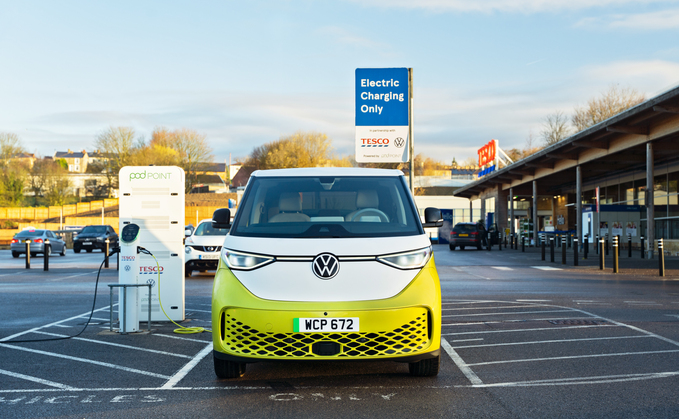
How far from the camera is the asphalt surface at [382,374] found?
4.57 meters

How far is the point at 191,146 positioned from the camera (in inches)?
3081

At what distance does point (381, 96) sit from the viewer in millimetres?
19828

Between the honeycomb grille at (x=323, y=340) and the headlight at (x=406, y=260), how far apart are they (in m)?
0.39

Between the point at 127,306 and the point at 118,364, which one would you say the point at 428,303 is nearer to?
the point at 118,364

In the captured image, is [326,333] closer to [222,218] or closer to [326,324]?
[326,324]

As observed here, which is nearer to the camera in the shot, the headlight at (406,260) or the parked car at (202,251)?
the headlight at (406,260)

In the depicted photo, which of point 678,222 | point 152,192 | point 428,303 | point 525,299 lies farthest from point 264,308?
point 678,222

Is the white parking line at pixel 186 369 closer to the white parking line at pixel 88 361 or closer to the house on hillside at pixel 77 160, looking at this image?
the white parking line at pixel 88 361

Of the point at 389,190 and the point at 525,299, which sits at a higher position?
the point at 389,190

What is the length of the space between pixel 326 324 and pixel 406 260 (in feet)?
2.63

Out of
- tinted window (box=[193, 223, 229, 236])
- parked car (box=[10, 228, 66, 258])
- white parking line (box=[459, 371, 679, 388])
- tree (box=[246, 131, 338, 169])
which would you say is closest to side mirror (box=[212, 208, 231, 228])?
white parking line (box=[459, 371, 679, 388])

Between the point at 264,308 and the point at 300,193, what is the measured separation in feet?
5.01

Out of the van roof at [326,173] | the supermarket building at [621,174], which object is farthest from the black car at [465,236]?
the van roof at [326,173]

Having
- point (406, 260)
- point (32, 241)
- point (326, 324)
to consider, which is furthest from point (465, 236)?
point (326, 324)
